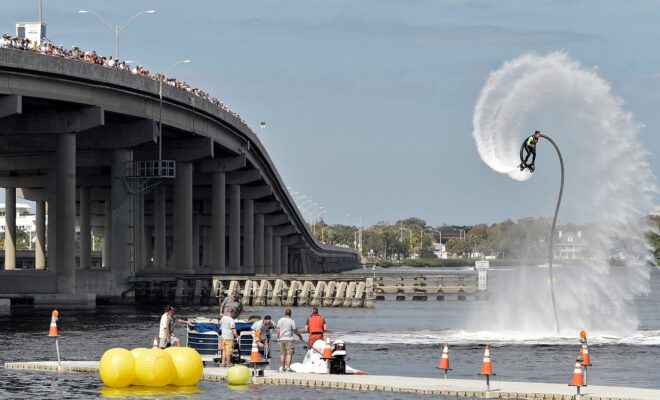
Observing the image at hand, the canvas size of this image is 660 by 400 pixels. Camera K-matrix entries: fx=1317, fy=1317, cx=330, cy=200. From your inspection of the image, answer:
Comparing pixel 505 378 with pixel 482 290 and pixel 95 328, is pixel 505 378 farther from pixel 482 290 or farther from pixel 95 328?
pixel 482 290

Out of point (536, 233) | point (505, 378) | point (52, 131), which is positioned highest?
point (52, 131)

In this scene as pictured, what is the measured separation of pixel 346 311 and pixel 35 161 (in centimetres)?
4545

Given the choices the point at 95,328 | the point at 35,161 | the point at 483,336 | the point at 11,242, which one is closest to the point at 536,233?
the point at 483,336

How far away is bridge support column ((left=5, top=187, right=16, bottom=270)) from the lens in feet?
456

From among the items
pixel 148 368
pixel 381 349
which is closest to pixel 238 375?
pixel 148 368

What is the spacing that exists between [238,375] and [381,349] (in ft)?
56.7

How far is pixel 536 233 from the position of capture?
62.5 metres

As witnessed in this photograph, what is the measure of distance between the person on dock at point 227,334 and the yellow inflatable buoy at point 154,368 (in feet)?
8.26

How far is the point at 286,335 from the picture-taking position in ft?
120

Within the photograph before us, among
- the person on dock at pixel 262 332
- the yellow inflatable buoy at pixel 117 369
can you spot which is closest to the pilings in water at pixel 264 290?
the person on dock at pixel 262 332

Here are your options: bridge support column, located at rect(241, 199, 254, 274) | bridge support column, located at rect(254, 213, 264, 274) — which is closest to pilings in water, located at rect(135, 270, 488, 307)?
bridge support column, located at rect(241, 199, 254, 274)

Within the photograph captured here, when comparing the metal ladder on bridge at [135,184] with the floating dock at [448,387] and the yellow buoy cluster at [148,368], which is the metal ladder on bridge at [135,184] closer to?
the floating dock at [448,387]

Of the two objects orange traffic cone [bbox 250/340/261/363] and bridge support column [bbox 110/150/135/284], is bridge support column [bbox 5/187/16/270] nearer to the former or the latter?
bridge support column [bbox 110/150/135/284]

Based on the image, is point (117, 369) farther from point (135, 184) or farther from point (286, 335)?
point (135, 184)
